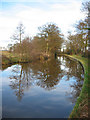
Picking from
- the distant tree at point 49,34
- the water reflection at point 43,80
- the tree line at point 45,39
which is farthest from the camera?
the distant tree at point 49,34

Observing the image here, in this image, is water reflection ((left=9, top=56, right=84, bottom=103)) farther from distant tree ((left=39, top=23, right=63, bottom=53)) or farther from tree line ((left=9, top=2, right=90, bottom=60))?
distant tree ((left=39, top=23, right=63, bottom=53))

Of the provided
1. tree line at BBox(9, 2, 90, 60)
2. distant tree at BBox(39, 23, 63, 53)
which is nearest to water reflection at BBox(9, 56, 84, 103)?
tree line at BBox(9, 2, 90, 60)

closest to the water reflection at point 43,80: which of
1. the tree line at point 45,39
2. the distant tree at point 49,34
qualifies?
the tree line at point 45,39

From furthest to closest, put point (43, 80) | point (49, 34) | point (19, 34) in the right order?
point (49, 34), point (19, 34), point (43, 80)

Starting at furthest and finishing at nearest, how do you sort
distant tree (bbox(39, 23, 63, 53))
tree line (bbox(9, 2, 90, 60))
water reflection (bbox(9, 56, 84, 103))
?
distant tree (bbox(39, 23, 63, 53)), tree line (bbox(9, 2, 90, 60)), water reflection (bbox(9, 56, 84, 103))

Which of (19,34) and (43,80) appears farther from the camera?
(19,34)

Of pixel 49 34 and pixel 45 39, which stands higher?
pixel 49 34

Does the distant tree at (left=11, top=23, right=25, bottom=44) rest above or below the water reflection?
above

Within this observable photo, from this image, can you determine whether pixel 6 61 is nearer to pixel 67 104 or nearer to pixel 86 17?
pixel 86 17

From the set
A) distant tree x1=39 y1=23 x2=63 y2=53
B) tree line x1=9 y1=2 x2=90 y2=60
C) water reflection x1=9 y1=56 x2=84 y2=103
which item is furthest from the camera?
distant tree x1=39 y1=23 x2=63 y2=53

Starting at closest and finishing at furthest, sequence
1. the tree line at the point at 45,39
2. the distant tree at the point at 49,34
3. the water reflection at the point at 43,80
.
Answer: the water reflection at the point at 43,80
the tree line at the point at 45,39
the distant tree at the point at 49,34

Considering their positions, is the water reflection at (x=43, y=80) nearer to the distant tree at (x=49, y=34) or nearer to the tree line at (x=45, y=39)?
the tree line at (x=45, y=39)

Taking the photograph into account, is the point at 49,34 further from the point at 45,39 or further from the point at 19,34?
the point at 19,34

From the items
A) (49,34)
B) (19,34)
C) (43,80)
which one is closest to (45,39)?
(49,34)
